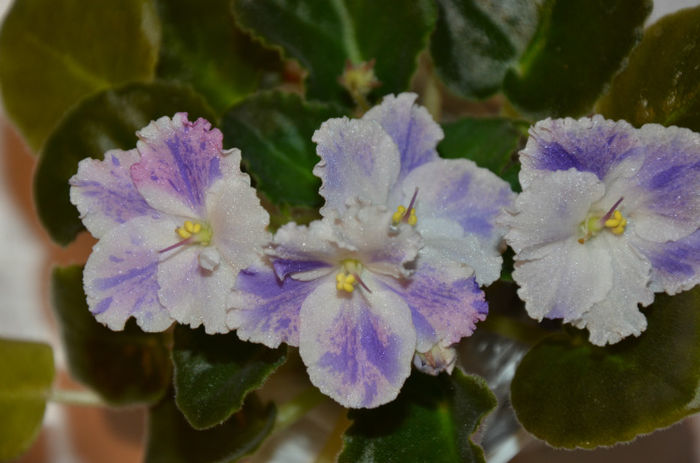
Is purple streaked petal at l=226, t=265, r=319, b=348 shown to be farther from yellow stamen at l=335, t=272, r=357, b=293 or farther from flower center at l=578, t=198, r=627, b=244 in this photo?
flower center at l=578, t=198, r=627, b=244

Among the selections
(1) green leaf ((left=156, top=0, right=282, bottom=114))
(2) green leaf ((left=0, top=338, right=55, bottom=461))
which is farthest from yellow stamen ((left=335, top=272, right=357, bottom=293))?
(2) green leaf ((left=0, top=338, right=55, bottom=461))

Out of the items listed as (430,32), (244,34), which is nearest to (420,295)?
(430,32)

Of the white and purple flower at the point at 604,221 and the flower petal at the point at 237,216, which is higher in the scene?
the white and purple flower at the point at 604,221

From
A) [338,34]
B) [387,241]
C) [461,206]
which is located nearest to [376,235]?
[387,241]

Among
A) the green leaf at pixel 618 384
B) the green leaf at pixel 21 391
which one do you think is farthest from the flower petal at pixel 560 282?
the green leaf at pixel 21 391

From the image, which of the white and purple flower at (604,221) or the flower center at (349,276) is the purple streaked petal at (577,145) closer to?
the white and purple flower at (604,221)

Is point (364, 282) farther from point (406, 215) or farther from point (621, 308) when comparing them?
point (621, 308)
